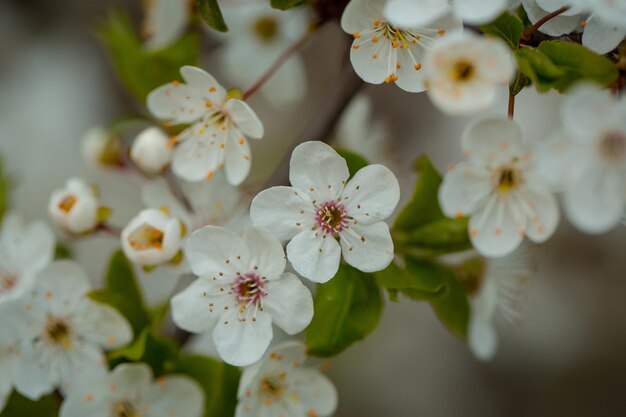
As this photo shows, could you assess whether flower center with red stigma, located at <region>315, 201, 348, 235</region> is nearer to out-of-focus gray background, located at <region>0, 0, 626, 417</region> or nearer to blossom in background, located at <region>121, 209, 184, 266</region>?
blossom in background, located at <region>121, 209, 184, 266</region>

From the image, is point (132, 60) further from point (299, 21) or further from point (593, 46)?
point (593, 46)

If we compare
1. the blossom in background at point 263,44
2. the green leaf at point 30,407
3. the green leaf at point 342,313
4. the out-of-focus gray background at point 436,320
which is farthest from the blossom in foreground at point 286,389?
the out-of-focus gray background at point 436,320

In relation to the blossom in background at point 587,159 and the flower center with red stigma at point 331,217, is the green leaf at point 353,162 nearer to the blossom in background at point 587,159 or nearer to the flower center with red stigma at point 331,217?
the flower center with red stigma at point 331,217

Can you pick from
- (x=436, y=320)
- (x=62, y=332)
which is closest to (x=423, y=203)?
(x=62, y=332)

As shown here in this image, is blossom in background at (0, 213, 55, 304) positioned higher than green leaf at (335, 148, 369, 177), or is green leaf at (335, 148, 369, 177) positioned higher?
green leaf at (335, 148, 369, 177)

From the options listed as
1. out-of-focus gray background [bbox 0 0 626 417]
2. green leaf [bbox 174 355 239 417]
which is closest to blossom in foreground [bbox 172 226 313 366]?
green leaf [bbox 174 355 239 417]

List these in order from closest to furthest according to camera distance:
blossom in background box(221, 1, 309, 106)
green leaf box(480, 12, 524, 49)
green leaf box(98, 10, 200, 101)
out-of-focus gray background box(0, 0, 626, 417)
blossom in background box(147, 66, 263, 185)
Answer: green leaf box(480, 12, 524, 49) → blossom in background box(147, 66, 263, 185) → green leaf box(98, 10, 200, 101) → blossom in background box(221, 1, 309, 106) → out-of-focus gray background box(0, 0, 626, 417)

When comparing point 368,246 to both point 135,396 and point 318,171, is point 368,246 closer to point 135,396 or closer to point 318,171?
point 318,171

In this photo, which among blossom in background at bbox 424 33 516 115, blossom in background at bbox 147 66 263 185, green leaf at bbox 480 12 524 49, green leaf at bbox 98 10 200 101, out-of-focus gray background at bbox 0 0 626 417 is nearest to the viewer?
blossom in background at bbox 424 33 516 115
